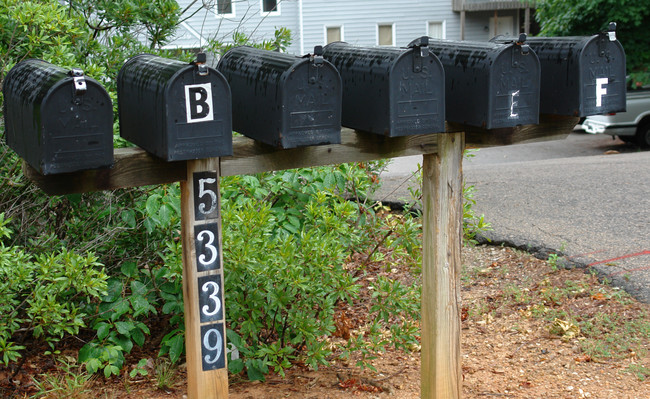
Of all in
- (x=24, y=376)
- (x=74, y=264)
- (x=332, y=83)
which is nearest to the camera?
(x=332, y=83)

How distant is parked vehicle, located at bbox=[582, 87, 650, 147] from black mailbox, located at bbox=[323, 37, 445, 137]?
11367 millimetres

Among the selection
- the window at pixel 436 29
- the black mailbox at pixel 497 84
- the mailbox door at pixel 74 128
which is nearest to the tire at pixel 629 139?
the window at pixel 436 29

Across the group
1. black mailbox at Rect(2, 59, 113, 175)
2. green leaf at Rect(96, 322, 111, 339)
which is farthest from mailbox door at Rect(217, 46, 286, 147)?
green leaf at Rect(96, 322, 111, 339)

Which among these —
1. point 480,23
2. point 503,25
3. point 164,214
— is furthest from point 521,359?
point 503,25

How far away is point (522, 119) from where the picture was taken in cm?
271

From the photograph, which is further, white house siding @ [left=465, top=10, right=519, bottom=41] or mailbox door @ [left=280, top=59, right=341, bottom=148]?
white house siding @ [left=465, top=10, right=519, bottom=41]

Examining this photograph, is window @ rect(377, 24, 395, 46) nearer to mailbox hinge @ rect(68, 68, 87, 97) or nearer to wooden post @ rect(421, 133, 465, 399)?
wooden post @ rect(421, 133, 465, 399)

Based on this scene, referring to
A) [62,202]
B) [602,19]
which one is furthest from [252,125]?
[602,19]

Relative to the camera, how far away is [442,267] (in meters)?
3.10

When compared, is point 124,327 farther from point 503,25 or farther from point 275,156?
point 503,25

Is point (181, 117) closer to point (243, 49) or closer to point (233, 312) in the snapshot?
point (243, 49)

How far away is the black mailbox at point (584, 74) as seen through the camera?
2.76 m

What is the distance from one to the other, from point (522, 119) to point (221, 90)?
45.2 inches

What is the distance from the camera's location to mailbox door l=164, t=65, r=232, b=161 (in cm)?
221
